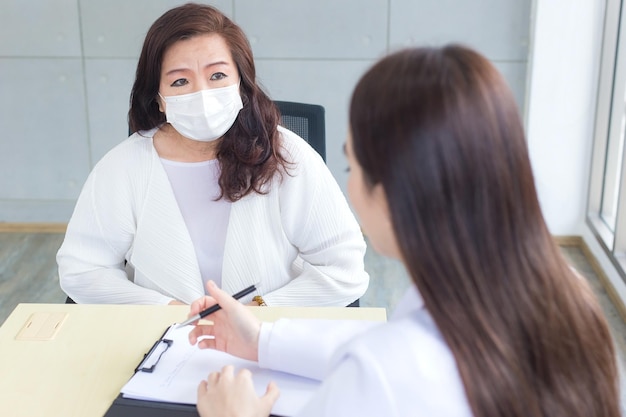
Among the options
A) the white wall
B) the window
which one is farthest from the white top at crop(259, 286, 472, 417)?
the white wall

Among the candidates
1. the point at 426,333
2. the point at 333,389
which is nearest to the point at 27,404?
the point at 333,389

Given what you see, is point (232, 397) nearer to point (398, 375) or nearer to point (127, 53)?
point (398, 375)

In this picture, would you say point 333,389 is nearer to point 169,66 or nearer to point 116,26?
point 169,66

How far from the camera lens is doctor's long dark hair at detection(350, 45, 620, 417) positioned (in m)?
0.79

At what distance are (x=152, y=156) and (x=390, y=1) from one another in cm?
199

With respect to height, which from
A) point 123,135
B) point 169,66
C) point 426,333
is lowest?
point 123,135

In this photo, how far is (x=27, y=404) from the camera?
122 centimetres

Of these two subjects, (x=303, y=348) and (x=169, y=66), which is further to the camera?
(x=169, y=66)

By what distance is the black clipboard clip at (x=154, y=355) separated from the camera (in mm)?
1266

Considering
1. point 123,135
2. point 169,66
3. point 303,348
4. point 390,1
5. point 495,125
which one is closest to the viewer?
point 495,125

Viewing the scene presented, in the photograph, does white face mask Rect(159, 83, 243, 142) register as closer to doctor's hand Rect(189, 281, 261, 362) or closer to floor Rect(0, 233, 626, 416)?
doctor's hand Rect(189, 281, 261, 362)

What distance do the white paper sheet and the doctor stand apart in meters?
0.33

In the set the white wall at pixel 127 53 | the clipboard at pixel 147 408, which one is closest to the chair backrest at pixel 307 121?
the clipboard at pixel 147 408

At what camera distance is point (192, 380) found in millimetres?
1230
